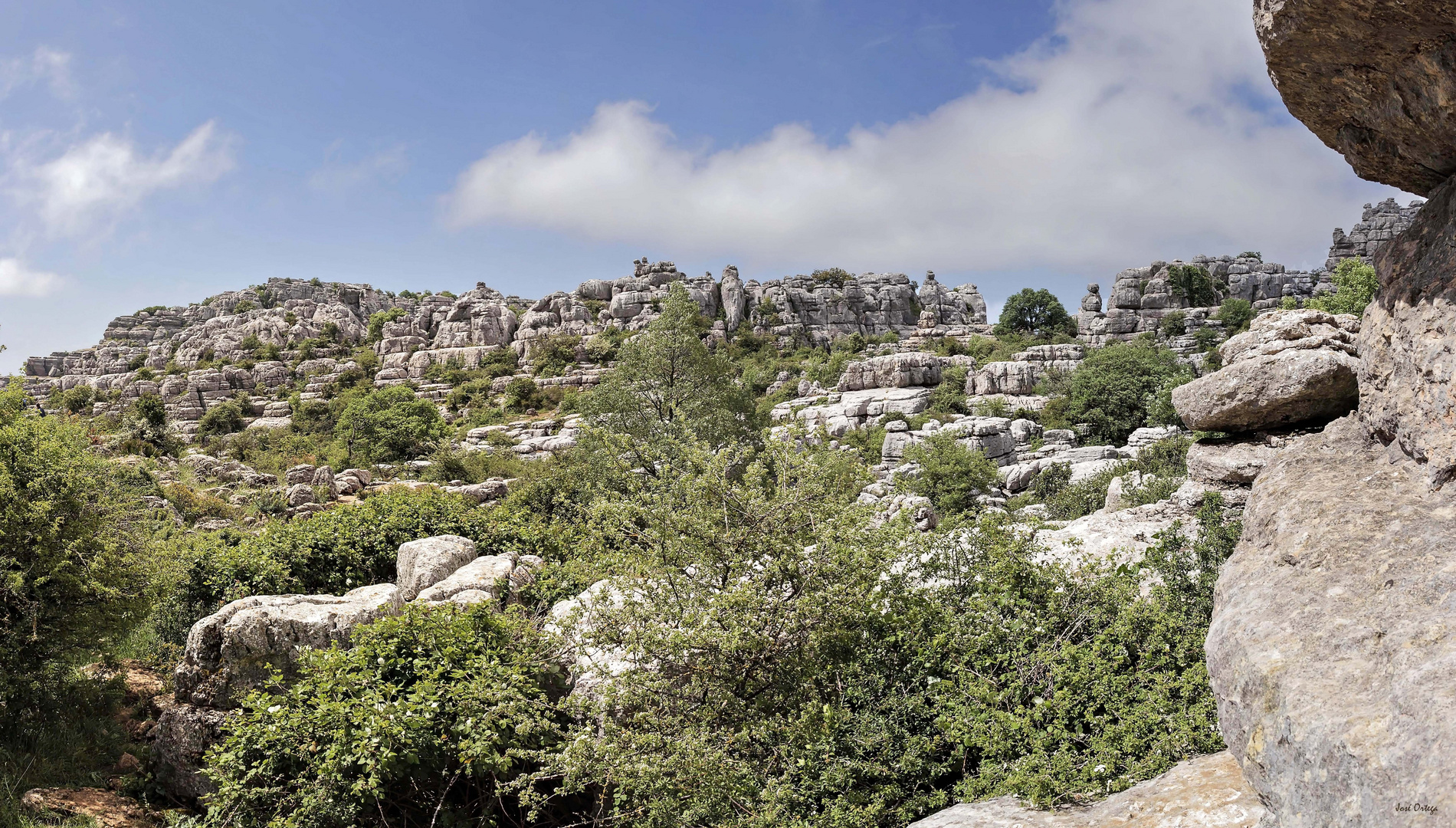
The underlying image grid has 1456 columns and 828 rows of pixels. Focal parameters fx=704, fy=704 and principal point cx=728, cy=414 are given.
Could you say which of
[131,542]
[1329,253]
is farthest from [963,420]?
[1329,253]

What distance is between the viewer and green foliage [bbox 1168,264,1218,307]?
75.2 meters

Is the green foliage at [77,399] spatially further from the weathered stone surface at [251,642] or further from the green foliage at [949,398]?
the weathered stone surface at [251,642]

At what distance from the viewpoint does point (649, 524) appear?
8.21 m

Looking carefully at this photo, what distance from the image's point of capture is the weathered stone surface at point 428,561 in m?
11.6

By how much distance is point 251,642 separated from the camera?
9094 millimetres

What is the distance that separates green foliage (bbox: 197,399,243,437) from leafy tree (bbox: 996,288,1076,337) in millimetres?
76357

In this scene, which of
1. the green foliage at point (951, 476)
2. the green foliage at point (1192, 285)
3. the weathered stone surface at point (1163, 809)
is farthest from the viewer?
the green foliage at point (1192, 285)

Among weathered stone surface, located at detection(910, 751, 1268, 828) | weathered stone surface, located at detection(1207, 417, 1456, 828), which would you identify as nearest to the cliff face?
weathered stone surface, located at detection(1207, 417, 1456, 828)

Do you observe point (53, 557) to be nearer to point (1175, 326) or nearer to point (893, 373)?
point (893, 373)

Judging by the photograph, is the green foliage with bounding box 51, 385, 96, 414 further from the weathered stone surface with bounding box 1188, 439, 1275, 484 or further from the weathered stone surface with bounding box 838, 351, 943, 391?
the weathered stone surface with bounding box 1188, 439, 1275, 484

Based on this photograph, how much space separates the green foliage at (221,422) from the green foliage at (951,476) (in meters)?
59.7

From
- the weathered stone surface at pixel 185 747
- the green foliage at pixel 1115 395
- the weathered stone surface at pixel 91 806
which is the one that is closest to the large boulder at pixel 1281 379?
the weathered stone surface at pixel 185 747

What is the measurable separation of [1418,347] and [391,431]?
1823 inches

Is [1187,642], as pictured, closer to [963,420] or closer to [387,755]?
[387,755]
